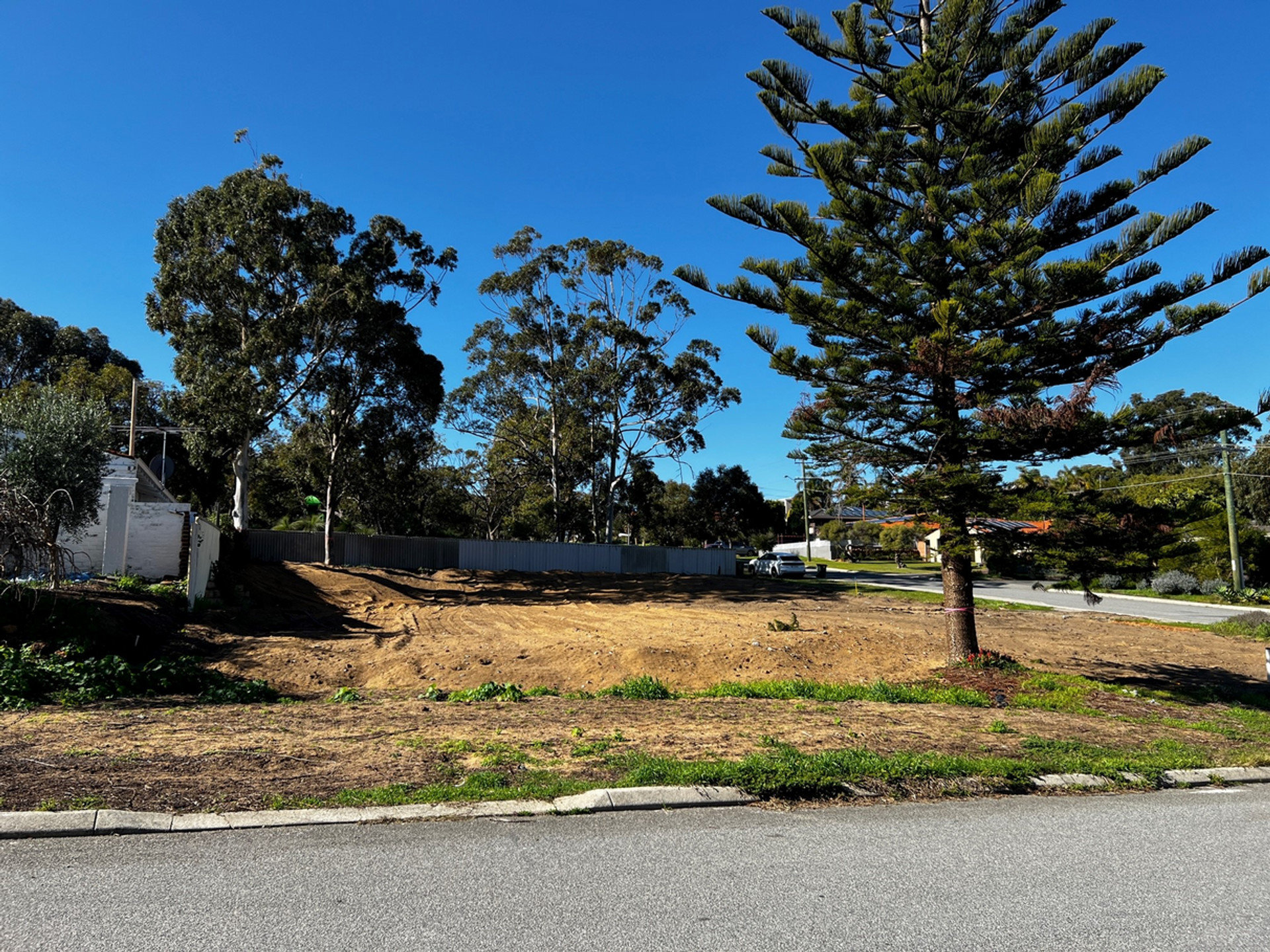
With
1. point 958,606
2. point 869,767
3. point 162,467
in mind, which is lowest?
point 869,767

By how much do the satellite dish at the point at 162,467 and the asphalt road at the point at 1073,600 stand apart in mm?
27424

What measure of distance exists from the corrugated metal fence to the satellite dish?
372cm

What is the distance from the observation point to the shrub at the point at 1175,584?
3000 centimetres

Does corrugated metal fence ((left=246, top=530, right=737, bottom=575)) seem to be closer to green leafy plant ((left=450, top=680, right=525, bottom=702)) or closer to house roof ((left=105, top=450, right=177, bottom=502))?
house roof ((left=105, top=450, right=177, bottom=502))

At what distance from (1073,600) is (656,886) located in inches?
1180

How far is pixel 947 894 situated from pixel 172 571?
1759cm

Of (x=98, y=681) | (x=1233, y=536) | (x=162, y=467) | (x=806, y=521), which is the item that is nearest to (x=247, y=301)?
(x=162, y=467)

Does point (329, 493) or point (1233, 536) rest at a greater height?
point (329, 493)

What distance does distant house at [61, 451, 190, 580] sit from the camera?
16062 millimetres

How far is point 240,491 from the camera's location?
25.4 m

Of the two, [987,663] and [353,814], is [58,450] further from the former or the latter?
[987,663]

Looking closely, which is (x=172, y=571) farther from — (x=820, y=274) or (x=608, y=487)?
(x=608, y=487)

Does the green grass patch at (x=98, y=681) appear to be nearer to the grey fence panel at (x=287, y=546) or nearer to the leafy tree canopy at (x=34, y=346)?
the grey fence panel at (x=287, y=546)

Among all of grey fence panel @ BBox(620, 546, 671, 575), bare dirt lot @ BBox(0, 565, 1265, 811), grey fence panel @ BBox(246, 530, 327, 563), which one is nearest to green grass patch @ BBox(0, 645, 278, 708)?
bare dirt lot @ BBox(0, 565, 1265, 811)
